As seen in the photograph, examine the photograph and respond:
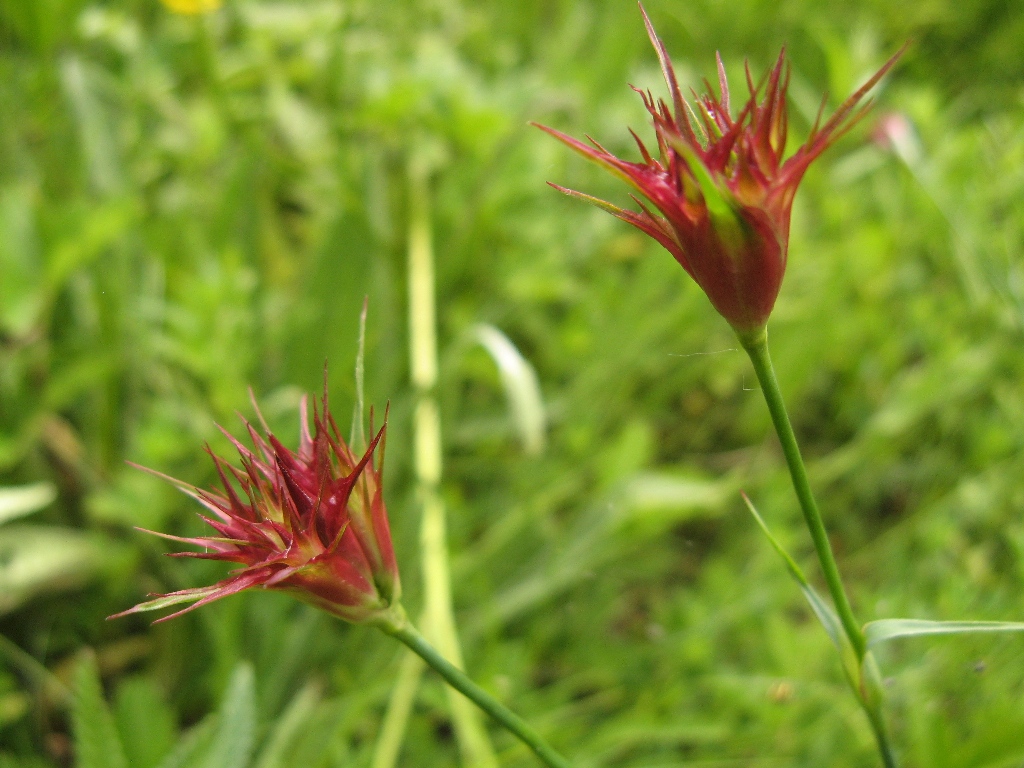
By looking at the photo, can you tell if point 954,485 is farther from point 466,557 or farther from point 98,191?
point 98,191

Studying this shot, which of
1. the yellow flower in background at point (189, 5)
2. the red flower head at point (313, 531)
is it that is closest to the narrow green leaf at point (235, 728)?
the red flower head at point (313, 531)

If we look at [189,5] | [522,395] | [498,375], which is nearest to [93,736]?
[522,395]

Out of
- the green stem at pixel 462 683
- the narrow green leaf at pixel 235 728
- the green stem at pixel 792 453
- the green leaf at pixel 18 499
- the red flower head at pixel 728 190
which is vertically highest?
the red flower head at pixel 728 190

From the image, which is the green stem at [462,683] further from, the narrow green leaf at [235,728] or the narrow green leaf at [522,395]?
the narrow green leaf at [522,395]

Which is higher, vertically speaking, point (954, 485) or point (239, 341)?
point (239, 341)

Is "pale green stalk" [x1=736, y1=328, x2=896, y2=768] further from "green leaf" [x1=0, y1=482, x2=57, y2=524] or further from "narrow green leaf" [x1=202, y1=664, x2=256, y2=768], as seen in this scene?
"green leaf" [x1=0, y1=482, x2=57, y2=524]

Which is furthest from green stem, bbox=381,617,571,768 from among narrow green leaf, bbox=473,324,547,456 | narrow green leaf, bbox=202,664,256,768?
narrow green leaf, bbox=473,324,547,456

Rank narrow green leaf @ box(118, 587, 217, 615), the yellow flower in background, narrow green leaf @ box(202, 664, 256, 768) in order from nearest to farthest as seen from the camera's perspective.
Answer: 1. narrow green leaf @ box(118, 587, 217, 615)
2. narrow green leaf @ box(202, 664, 256, 768)
3. the yellow flower in background

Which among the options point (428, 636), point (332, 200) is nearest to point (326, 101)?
point (332, 200)
